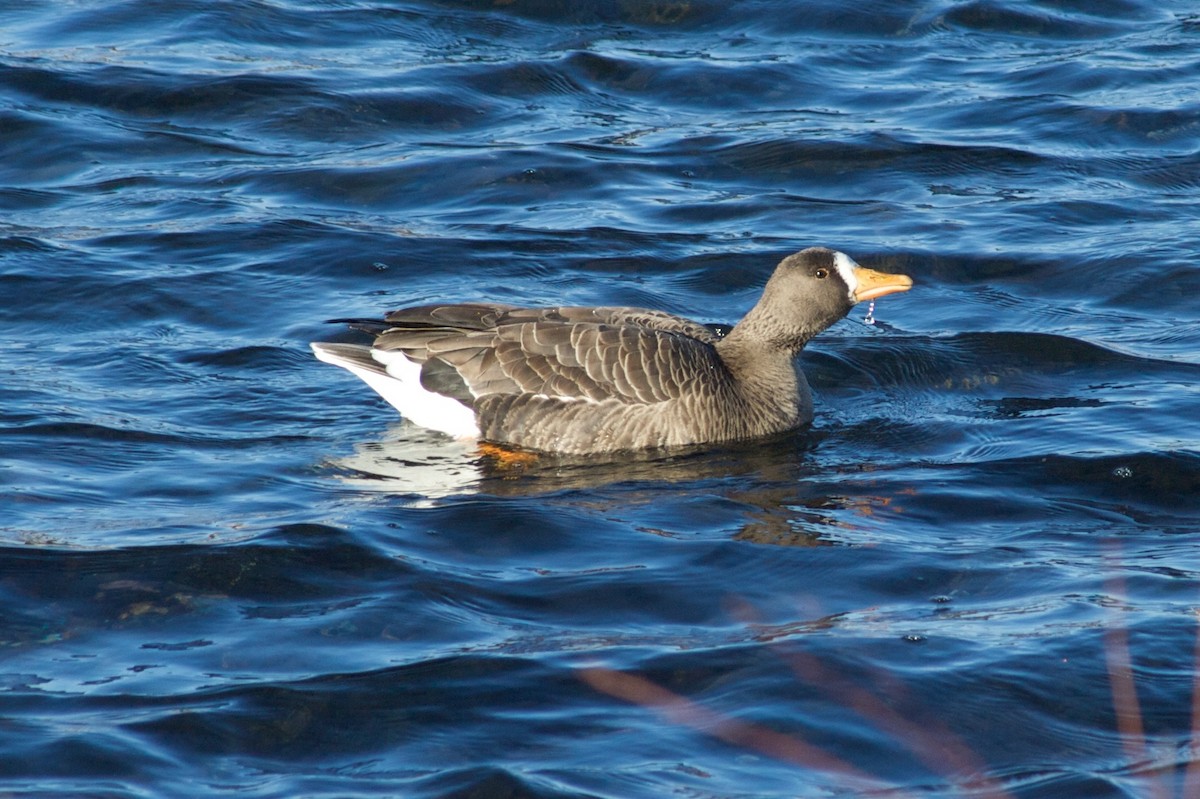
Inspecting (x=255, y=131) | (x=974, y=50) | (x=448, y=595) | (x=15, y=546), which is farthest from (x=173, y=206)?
(x=974, y=50)

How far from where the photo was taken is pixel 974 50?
18156 mm

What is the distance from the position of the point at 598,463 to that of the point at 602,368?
0.58 metres

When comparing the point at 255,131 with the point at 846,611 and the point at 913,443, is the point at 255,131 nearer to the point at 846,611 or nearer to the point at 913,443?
the point at 913,443

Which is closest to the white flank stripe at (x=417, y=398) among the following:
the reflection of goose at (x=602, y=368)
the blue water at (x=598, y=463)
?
the reflection of goose at (x=602, y=368)

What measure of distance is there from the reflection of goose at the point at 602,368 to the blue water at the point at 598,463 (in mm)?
234

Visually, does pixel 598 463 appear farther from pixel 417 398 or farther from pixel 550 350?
pixel 417 398

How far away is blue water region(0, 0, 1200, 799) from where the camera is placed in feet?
21.5

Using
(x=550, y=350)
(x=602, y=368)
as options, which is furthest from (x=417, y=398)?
(x=602, y=368)

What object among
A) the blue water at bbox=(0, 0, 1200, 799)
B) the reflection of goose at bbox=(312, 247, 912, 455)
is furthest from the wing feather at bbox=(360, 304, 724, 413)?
the blue water at bbox=(0, 0, 1200, 799)

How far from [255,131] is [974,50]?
807 centimetres

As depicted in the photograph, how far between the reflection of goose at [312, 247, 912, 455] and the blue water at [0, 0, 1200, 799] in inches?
9.2

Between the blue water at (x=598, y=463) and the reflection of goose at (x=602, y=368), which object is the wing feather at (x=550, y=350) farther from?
the blue water at (x=598, y=463)

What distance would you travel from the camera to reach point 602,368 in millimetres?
9906

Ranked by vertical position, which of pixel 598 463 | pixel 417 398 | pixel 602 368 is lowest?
pixel 598 463
